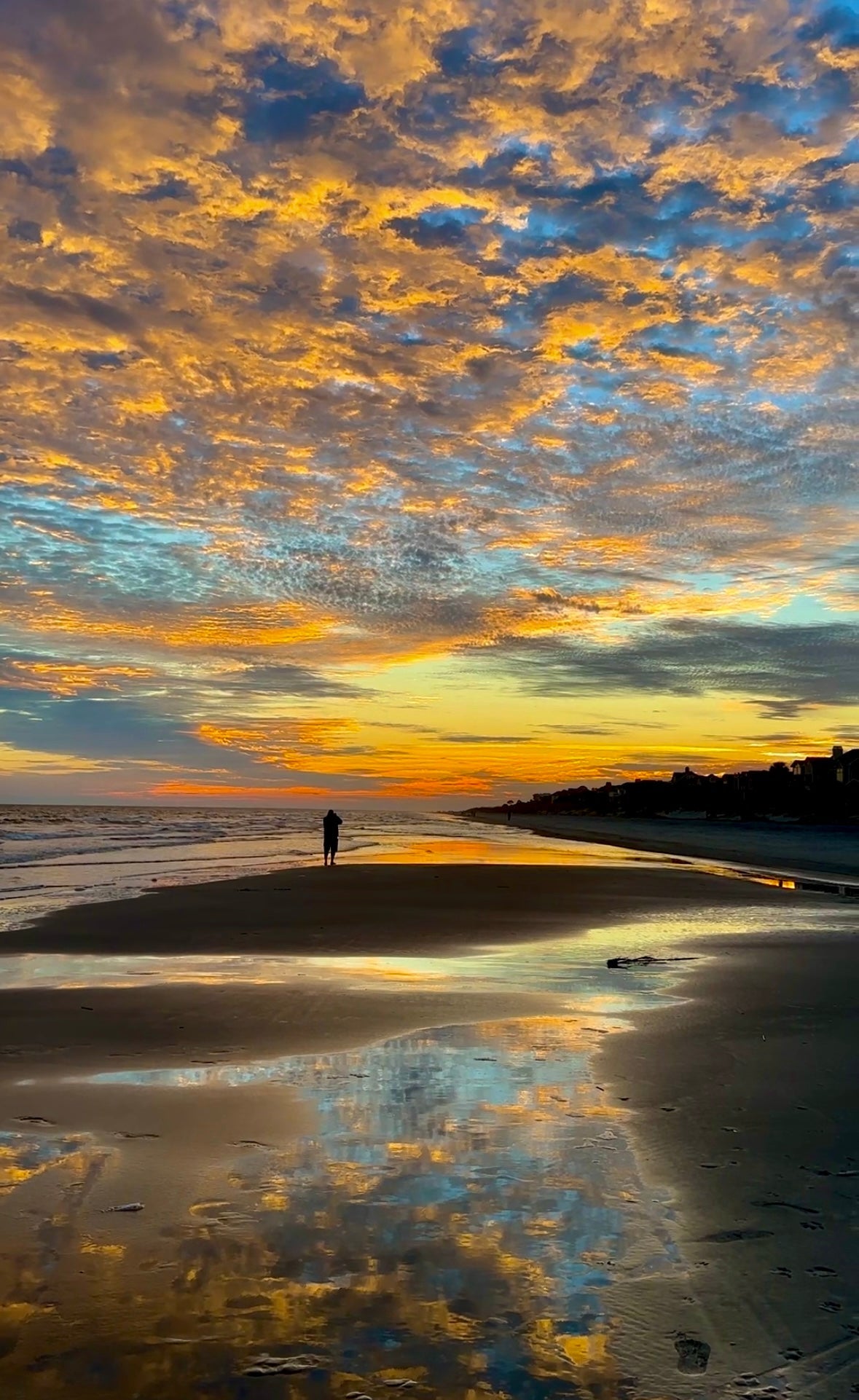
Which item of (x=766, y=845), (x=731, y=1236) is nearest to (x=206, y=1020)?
(x=731, y=1236)

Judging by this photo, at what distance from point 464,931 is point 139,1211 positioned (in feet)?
45.6

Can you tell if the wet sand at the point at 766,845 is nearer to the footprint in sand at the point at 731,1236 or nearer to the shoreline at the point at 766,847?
the shoreline at the point at 766,847

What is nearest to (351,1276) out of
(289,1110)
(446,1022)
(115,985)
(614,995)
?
(289,1110)

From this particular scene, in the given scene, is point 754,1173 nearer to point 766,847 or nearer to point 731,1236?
point 731,1236

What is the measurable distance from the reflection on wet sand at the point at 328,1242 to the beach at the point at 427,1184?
0.02m

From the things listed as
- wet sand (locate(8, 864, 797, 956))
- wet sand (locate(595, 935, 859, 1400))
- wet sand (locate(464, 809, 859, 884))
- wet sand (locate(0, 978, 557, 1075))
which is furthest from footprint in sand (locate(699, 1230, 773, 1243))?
wet sand (locate(464, 809, 859, 884))

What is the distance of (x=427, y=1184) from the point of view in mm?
6047

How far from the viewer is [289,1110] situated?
24.6 feet

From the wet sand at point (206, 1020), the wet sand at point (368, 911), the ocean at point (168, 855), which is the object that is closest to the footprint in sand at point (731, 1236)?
the wet sand at point (206, 1020)

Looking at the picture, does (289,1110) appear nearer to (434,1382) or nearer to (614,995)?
(434,1382)

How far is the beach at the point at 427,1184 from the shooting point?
13.8 feet

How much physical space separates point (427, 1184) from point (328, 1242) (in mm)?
966

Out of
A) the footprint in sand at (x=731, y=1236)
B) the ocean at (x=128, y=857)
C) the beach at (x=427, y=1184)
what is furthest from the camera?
the ocean at (x=128, y=857)

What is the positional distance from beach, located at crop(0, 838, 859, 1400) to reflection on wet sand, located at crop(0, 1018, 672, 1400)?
2cm
